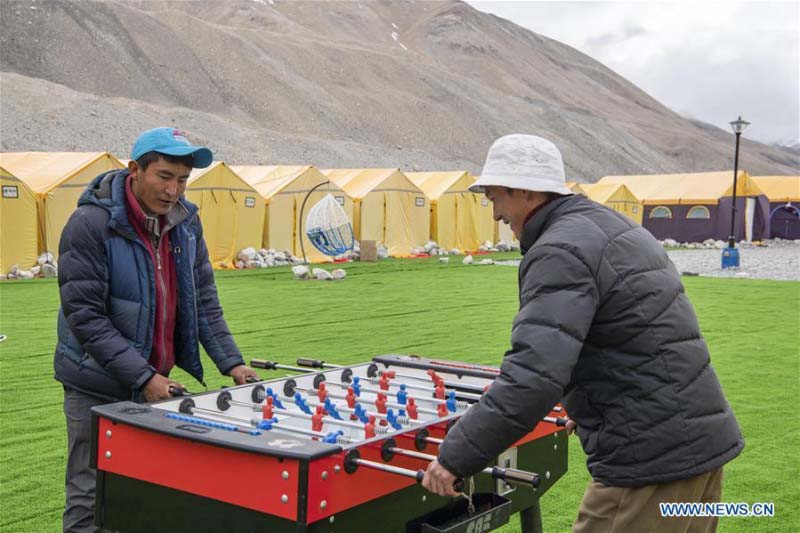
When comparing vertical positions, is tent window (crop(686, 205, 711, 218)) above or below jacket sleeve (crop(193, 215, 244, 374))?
above

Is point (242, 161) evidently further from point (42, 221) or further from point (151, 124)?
point (42, 221)

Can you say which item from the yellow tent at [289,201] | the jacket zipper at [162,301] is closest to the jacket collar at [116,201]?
the jacket zipper at [162,301]

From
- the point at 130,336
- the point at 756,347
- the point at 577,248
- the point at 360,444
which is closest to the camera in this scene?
the point at 577,248

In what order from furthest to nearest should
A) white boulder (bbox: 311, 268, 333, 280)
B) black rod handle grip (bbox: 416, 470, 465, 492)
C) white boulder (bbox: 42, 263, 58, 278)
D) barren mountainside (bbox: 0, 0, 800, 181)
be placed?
barren mountainside (bbox: 0, 0, 800, 181)
white boulder (bbox: 311, 268, 333, 280)
white boulder (bbox: 42, 263, 58, 278)
black rod handle grip (bbox: 416, 470, 465, 492)

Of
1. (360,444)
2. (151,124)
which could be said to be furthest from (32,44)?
(360,444)

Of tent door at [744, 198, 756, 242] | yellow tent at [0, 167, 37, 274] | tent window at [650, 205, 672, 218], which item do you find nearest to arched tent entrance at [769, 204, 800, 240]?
tent door at [744, 198, 756, 242]

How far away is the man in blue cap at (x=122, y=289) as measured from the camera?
12.2 feet

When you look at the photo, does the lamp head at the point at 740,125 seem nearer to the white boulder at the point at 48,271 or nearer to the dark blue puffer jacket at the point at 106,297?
the white boulder at the point at 48,271

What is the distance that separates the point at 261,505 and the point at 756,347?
964 centimetres

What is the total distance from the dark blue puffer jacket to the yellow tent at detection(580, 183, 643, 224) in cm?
3609

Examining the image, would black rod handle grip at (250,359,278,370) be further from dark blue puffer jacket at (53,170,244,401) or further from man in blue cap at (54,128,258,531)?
dark blue puffer jacket at (53,170,244,401)

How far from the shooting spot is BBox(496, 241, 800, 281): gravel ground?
23891 millimetres

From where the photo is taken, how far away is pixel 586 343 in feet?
9.05

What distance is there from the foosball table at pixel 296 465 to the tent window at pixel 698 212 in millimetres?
39377
